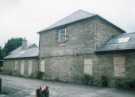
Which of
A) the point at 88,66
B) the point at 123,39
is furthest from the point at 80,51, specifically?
the point at 123,39

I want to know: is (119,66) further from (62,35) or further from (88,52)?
(62,35)

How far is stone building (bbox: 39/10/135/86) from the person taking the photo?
17.5 metres

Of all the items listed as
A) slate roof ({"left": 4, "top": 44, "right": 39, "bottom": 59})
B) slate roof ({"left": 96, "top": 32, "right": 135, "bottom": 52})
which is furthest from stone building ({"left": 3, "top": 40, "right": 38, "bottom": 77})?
slate roof ({"left": 96, "top": 32, "right": 135, "bottom": 52})

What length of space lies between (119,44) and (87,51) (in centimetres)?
320

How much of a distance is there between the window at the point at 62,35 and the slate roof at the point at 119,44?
4995 mm

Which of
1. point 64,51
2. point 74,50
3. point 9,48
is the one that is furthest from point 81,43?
point 9,48

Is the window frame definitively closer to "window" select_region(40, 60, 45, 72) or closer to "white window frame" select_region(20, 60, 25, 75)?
"window" select_region(40, 60, 45, 72)

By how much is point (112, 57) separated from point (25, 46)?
85.2ft

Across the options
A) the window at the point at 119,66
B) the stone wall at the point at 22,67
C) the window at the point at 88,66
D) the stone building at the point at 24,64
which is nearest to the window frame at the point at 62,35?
the window at the point at 88,66

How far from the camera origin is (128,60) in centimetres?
1656

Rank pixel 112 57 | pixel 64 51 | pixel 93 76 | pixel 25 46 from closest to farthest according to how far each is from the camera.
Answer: pixel 112 57
pixel 93 76
pixel 64 51
pixel 25 46

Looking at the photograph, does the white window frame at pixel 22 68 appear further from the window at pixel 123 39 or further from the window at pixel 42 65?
the window at pixel 123 39

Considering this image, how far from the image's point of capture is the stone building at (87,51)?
17.5 meters

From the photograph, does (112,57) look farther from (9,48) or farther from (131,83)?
(9,48)
